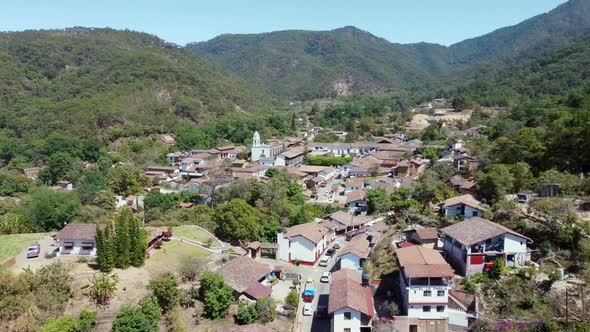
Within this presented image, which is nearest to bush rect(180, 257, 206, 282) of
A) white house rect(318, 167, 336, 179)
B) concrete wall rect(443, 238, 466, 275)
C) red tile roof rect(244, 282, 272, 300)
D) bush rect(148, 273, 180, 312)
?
bush rect(148, 273, 180, 312)

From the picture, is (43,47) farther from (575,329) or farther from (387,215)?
(575,329)

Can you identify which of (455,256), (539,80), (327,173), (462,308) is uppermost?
(539,80)

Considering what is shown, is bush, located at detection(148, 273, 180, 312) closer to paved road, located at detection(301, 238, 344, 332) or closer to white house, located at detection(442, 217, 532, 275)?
paved road, located at detection(301, 238, 344, 332)

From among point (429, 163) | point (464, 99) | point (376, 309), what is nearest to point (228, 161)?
point (429, 163)

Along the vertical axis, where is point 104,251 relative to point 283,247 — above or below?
above

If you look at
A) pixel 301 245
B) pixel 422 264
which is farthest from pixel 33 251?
pixel 422 264

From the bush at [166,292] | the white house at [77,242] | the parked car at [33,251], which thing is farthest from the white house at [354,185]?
the parked car at [33,251]

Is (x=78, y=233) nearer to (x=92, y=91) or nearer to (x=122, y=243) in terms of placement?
(x=122, y=243)
